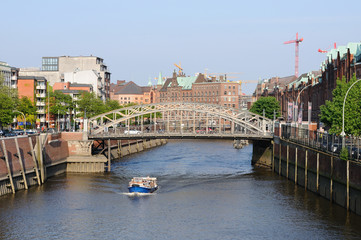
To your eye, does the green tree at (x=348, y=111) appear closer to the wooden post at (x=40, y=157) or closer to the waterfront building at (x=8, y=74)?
the wooden post at (x=40, y=157)

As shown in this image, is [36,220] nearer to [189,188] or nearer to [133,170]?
[189,188]

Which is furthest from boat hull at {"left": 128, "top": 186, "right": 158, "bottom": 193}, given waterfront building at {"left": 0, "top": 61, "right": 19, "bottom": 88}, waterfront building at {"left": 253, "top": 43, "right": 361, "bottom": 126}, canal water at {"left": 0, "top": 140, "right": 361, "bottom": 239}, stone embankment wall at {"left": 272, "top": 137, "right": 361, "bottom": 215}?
waterfront building at {"left": 0, "top": 61, "right": 19, "bottom": 88}

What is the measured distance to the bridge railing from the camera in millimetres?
58725

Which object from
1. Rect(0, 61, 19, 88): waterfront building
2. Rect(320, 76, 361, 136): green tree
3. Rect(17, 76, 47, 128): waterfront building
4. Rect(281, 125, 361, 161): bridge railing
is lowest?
Rect(281, 125, 361, 161): bridge railing

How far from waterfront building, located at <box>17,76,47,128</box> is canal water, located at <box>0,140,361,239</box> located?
2456 inches

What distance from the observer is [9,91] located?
117500 mm

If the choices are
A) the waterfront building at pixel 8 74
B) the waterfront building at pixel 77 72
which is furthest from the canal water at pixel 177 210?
the waterfront building at pixel 77 72

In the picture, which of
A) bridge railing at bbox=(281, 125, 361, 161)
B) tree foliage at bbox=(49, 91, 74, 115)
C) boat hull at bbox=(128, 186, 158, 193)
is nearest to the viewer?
bridge railing at bbox=(281, 125, 361, 161)

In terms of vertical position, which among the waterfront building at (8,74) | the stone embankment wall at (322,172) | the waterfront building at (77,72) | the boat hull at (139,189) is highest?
the waterfront building at (77,72)

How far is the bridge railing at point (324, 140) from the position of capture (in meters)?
58.7

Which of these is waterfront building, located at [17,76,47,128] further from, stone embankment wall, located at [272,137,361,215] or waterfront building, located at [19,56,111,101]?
stone embankment wall, located at [272,137,361,215]

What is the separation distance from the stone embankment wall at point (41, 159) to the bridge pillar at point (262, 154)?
81.1 feet

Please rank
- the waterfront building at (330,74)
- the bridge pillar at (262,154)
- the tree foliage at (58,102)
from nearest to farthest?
the bridge pillar at (262,154)
the waterfront building at (330,74)
the tree foliage at (58,102)

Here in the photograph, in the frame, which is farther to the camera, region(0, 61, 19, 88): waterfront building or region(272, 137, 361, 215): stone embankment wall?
region(0, 61, 19, 88): waterfront building
